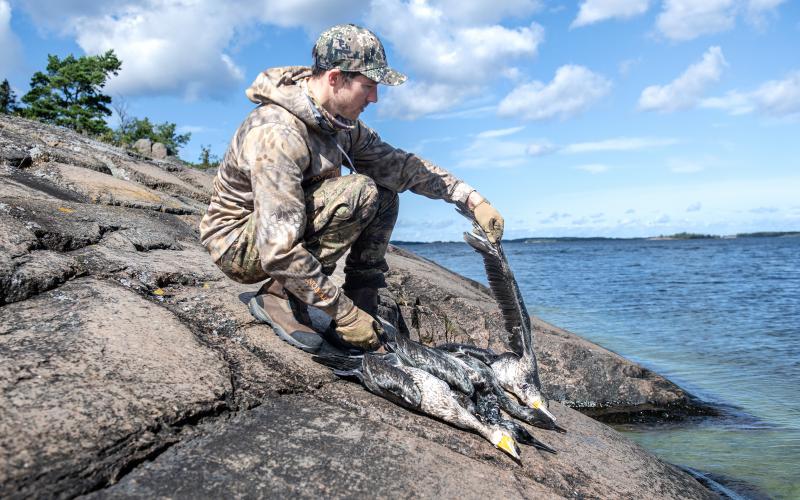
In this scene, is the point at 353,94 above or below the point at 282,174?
above

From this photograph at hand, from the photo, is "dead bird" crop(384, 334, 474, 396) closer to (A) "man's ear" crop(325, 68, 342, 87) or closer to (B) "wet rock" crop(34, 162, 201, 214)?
(A) "man's ear" crop(325, 68, 342, 87)

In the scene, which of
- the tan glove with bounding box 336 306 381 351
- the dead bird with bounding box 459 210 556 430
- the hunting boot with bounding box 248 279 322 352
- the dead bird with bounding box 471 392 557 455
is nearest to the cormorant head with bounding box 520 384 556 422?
the dead bird with bounding box 459 210 556 430

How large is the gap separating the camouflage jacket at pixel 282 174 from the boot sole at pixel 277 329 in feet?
1.26

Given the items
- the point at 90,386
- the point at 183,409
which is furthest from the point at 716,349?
the point at 90,386

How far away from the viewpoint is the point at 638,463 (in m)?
3.97

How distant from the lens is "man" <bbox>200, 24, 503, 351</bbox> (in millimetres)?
3480

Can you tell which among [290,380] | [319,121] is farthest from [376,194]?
[290,380]

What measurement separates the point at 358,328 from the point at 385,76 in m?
1.40

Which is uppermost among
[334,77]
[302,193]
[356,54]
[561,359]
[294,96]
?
[356,54]

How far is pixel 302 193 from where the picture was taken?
355 cm

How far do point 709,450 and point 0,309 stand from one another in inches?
208

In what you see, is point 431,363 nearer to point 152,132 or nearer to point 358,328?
point 358,328

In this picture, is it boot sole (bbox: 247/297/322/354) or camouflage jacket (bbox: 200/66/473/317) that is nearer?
camouflage jacket (bbox: 200/66/473/317)

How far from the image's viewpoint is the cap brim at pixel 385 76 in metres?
3.69
